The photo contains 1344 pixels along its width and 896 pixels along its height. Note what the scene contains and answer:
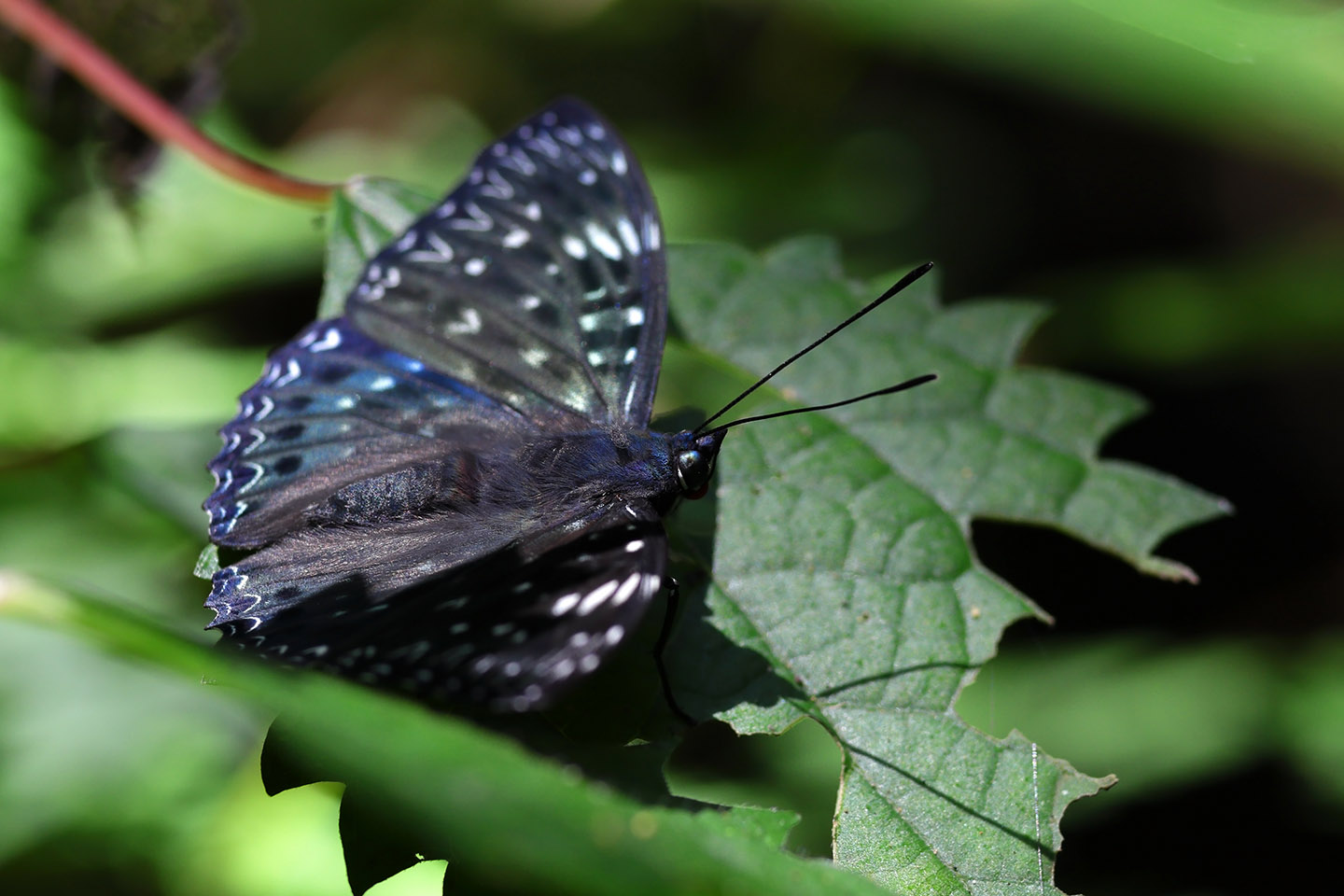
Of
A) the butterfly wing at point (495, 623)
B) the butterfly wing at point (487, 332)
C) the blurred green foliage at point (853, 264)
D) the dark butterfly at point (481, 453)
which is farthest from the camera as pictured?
the blurred green foliage at point (853, 264)

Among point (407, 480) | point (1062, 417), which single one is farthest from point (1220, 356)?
point (407, 480)

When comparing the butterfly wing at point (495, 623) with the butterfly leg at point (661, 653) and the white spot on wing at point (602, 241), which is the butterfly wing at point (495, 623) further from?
the white spot on wing at point (602, 241)

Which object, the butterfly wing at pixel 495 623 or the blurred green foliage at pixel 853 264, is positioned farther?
the blurred green foliage at pixel 853 264

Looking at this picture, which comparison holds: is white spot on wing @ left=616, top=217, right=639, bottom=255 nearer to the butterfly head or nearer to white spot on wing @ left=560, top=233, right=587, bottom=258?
white spot on wing @ left=560, top=233, right=587, bottom=258

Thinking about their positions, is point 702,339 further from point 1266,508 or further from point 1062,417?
point 1266,508

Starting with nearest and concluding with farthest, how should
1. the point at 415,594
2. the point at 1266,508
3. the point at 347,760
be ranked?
the point at 347,760 < the point at 415,594 < the point at 1266,508

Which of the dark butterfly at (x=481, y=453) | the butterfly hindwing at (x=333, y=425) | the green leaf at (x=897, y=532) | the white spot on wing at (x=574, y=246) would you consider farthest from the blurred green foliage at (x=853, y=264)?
the white spot on wing at (x=574, y=246)
